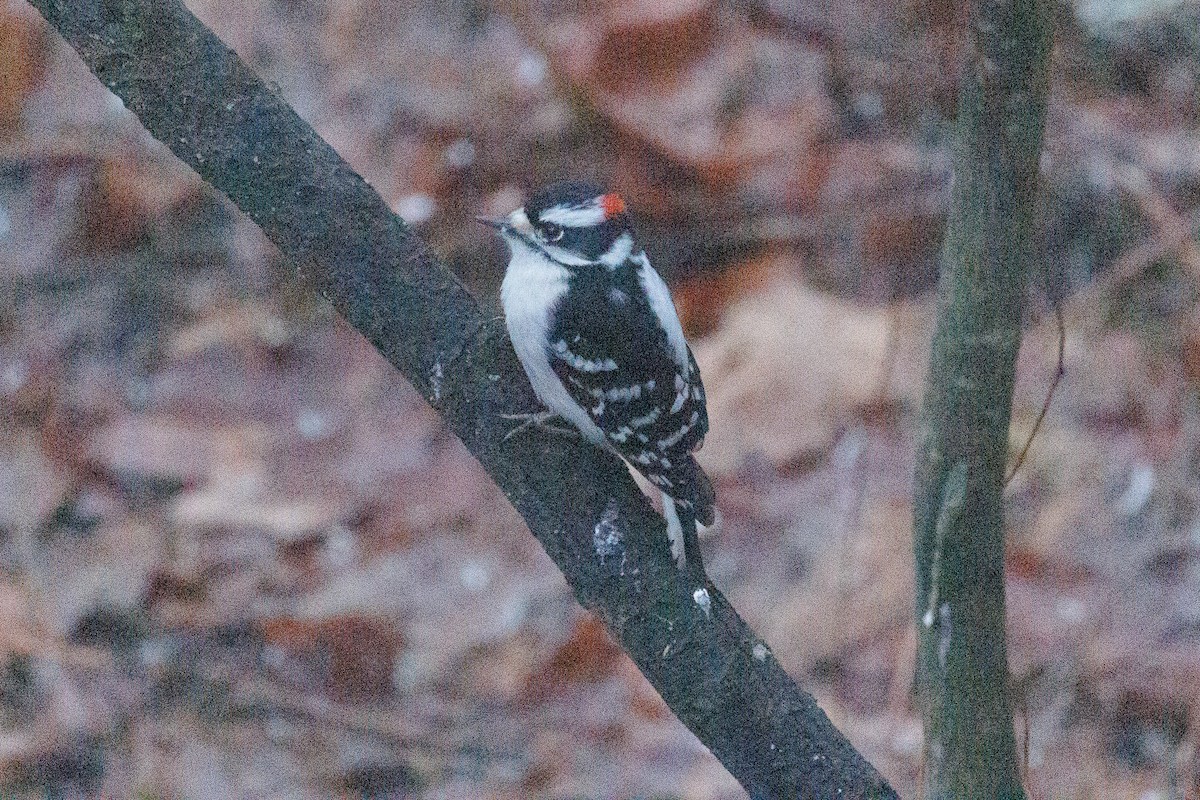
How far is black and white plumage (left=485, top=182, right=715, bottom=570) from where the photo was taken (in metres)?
3.14

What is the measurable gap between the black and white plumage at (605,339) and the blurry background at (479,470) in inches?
34.1

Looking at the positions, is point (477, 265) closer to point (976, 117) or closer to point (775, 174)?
point (775, 174)

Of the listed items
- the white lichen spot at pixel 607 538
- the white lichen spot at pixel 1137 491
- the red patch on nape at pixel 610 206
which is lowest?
the white lichen spot at pixel 607 538

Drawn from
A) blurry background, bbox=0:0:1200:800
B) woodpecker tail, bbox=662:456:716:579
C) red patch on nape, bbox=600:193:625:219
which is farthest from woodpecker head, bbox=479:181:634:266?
blurry background, bbox=0:0:1200:800

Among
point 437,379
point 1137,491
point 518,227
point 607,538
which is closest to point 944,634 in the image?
point 607,538

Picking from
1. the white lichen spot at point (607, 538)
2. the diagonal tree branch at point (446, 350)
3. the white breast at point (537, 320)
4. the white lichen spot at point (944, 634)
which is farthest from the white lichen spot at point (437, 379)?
the white lichen spot at point (944, 634)

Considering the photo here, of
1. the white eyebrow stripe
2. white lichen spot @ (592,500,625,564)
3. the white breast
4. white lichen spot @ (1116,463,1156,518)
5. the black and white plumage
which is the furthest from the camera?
white lichen spot @ (1116,463,1156,518)

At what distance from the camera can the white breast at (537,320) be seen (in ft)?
9.86

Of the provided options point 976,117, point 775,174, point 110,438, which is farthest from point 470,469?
point 976,117

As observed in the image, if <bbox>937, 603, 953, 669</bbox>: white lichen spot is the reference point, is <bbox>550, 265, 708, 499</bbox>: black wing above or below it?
above

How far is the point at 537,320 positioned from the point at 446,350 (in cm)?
51

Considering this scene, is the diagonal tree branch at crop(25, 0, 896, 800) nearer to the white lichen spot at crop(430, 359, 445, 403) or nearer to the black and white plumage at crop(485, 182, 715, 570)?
the white lichen spot at crop(430, 359, 445, 403)

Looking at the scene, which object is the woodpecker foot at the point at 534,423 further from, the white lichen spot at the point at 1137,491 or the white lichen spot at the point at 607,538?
the white lichen spot at the point at 1137,491

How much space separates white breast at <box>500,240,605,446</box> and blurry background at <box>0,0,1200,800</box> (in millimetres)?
1060
